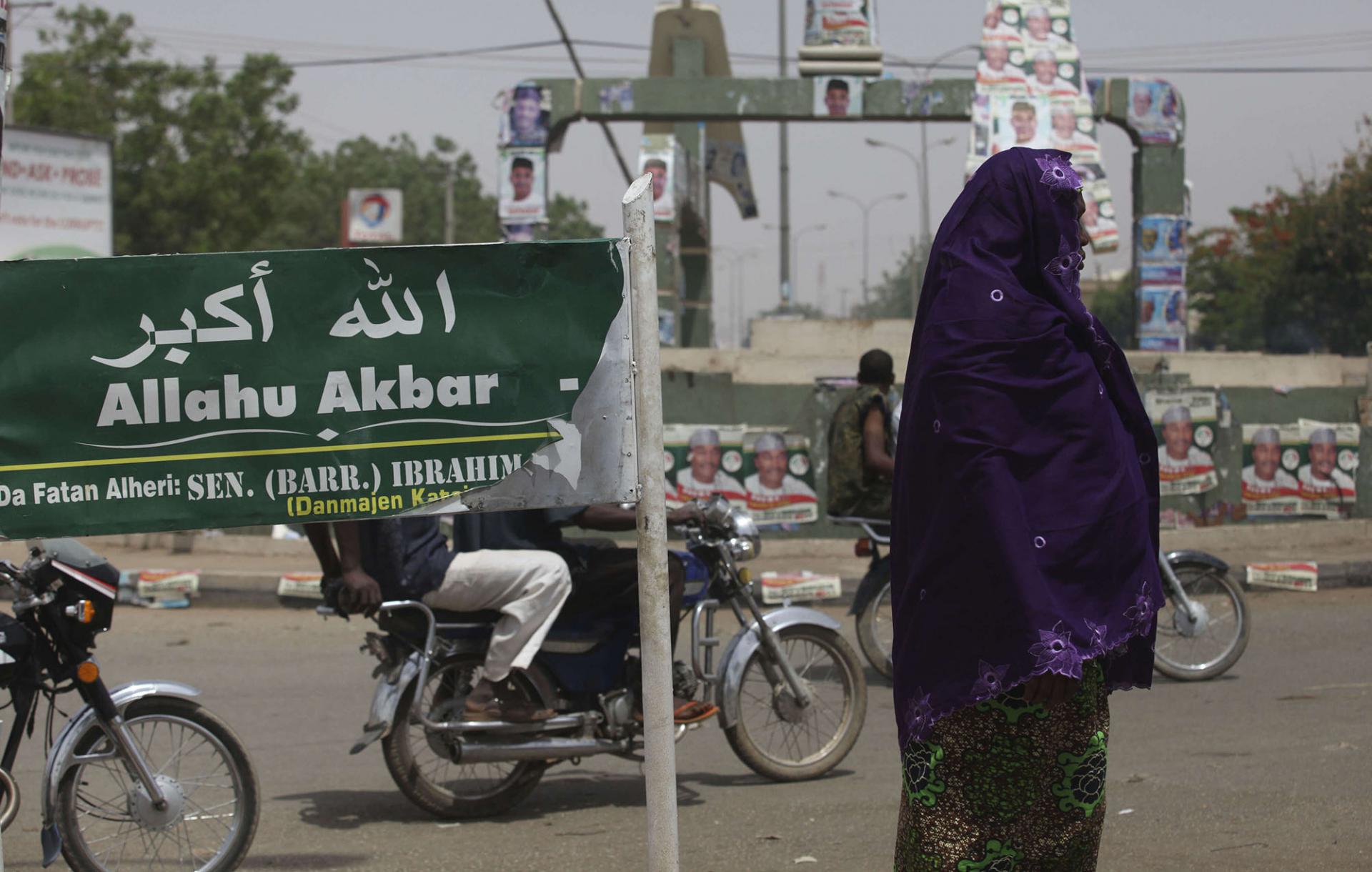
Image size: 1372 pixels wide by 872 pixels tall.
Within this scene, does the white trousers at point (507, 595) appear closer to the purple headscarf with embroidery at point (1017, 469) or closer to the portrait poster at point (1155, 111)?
the purple headscarf with embroidery at point (1017, 469)

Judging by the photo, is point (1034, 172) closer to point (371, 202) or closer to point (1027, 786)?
point (1027, 786)

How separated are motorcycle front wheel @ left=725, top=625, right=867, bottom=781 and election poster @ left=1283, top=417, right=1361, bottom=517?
8.12m

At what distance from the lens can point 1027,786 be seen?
280 centimetres

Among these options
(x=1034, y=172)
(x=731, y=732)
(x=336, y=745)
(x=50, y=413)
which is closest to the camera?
(x=1034, y=172)

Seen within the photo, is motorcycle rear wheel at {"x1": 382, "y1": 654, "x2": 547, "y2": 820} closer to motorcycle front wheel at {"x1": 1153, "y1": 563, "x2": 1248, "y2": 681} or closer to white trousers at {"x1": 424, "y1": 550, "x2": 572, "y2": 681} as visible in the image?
white trousers at {"x1": 424, "y1": 550, "x2": 572, "y2": 681}

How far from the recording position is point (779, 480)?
38.8ft

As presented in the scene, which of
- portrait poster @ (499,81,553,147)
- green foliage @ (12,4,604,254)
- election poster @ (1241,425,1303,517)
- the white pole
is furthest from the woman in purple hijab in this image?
green foliage @ (12,4,604,254)

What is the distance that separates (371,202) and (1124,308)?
38181 millimetres

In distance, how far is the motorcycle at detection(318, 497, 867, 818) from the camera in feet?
15.9

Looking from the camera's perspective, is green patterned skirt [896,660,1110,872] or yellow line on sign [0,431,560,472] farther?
yellow line on sign [0,431,560,472]

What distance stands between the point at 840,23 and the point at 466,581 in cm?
1815

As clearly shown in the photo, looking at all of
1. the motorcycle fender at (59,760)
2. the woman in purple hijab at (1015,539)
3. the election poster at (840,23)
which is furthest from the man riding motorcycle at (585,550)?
the election poster at (840,23)

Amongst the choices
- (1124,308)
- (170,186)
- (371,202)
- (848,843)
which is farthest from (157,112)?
(1124,308)

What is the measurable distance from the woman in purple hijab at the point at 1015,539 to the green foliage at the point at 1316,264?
116 feet
